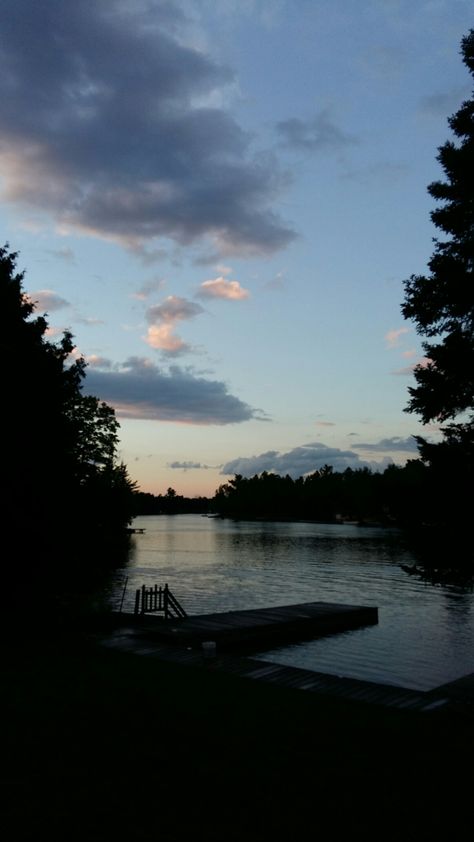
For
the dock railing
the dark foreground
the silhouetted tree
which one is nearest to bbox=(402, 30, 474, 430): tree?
the silhouetted tree

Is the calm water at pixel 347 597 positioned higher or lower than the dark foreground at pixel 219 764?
lower

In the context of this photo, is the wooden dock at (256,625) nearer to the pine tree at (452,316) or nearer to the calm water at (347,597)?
the calm water at (347,597)

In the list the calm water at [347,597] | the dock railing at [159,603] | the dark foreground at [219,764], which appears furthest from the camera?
the dock railing at [159,603]

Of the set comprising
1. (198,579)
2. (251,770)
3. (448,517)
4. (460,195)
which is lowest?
(198,579)

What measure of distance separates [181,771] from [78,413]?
38973 millimetres

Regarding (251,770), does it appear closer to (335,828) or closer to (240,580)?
(335,828)

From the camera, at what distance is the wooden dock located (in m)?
23.8

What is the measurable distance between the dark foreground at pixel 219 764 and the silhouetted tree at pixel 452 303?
31.2ft

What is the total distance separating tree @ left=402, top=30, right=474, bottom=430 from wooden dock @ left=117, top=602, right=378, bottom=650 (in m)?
11.4

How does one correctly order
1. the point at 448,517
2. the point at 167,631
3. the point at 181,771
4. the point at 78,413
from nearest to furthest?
the point at 181,771, the point at 448,517, the point at 167,631, the point at 78,413

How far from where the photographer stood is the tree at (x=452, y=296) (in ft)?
60.9

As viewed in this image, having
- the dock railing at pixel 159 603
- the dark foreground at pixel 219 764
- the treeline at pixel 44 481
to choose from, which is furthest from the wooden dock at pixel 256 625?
the dark foreground at pixel 219 764

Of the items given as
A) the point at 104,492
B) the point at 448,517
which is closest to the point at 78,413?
the point at 104,492

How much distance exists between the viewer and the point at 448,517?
1891cm
